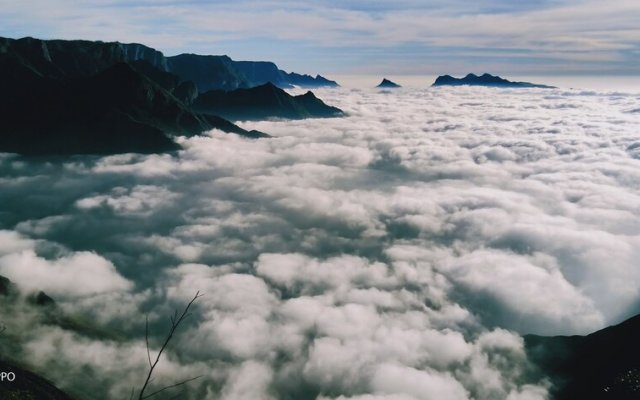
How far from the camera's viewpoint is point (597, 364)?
3145 inches

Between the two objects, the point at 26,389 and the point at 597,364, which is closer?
the point at 26,389

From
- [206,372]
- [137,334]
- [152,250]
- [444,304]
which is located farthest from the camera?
[152,250]

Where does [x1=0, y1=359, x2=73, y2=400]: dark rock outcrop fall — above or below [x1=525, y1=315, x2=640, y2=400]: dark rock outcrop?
above

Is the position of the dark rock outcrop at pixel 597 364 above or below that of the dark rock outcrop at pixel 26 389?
below

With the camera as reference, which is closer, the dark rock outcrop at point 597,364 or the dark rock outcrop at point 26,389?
the dark rock outcrop at point 26,389

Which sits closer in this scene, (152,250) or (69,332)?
(69,332)

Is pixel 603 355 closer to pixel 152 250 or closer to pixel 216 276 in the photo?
pixel 216 276

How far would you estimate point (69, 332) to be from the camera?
105 metres

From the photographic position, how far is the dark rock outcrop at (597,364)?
63875mm

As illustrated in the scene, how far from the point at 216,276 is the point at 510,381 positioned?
108009mm

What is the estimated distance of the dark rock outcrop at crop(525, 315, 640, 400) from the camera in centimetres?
6388

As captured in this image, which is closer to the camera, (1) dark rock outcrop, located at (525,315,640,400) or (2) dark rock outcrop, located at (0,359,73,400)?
(2) dark rock outcrop, located at (0,359,73,400)

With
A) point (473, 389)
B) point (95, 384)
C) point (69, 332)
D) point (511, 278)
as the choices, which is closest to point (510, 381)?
point (473, 389)

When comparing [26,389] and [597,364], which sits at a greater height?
[26,389]
